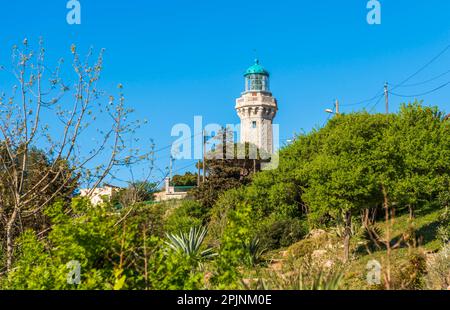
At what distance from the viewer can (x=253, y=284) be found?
22.6 feet

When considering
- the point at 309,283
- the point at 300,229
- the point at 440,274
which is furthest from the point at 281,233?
the point at 309,283

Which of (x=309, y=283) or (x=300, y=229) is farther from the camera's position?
(x=300, y=229)

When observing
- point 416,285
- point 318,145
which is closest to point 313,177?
point 318,145

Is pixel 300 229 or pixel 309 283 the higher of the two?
pixel 300 229

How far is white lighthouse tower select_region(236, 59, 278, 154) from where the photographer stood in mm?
67750

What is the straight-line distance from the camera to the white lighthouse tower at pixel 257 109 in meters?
67.8

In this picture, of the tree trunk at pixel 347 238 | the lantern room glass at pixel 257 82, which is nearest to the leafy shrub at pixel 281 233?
the tree trunk at pixel 347 238

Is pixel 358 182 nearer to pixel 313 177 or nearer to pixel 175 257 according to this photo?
pixel 313 177

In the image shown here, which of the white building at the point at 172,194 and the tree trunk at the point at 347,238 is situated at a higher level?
the white building at the point at 172,194

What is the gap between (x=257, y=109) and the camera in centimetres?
6750

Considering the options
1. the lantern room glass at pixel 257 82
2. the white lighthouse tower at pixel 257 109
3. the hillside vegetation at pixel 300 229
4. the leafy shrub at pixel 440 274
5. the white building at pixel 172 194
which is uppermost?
the lantern room glass at pixel 257 82

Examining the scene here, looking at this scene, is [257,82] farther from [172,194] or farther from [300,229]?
[300,229]

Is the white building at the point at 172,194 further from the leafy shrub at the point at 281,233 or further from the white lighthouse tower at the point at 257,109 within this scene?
the leafy shrub at the point at 281,233
